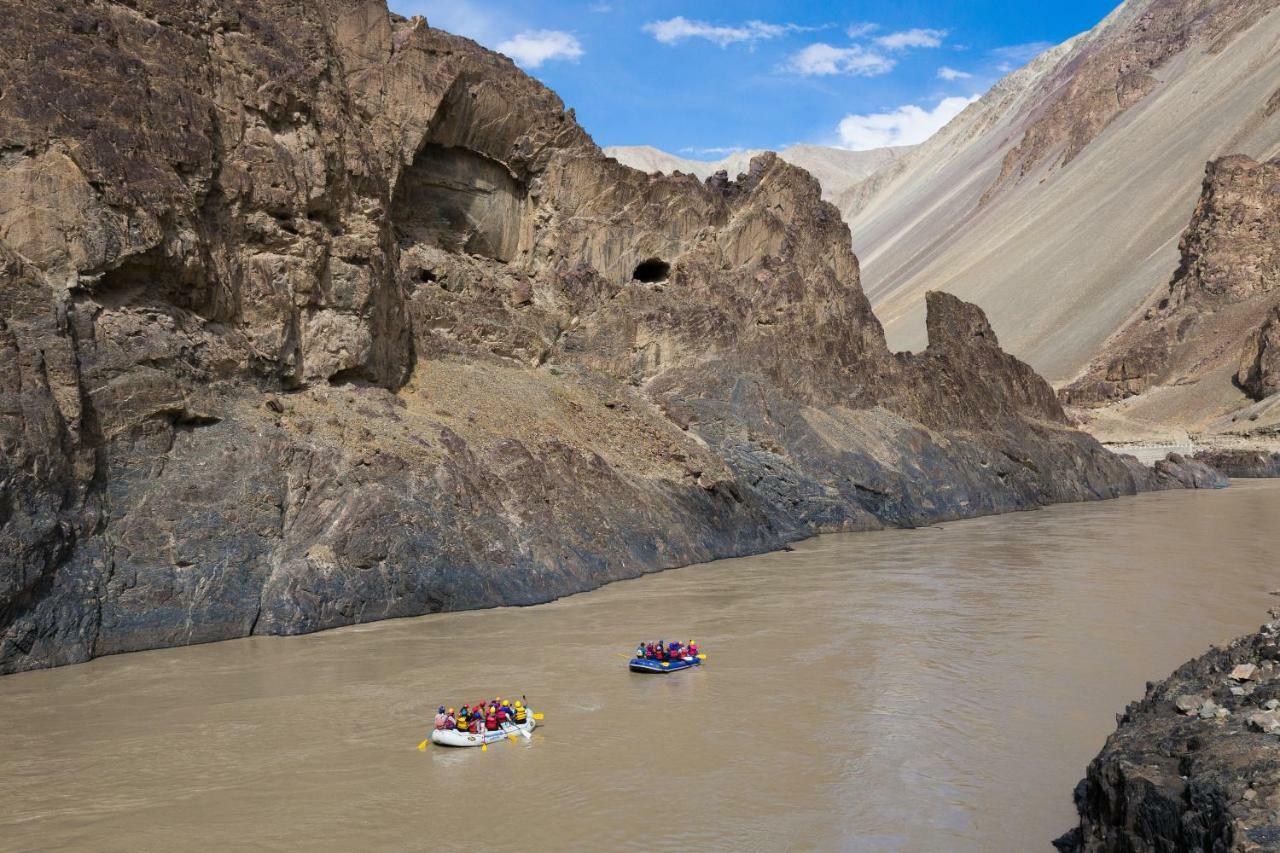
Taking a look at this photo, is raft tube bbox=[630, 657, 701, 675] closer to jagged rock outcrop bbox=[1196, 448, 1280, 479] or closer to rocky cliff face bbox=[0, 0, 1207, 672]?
rocky cliff face bbox=[0, 0, 1207, 672]

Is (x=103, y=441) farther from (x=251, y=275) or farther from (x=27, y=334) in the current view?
(x=251, y=275)

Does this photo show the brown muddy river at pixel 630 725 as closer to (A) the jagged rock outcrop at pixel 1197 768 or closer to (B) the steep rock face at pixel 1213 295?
(A) the jagged rock outcrop at pixel 1197 768

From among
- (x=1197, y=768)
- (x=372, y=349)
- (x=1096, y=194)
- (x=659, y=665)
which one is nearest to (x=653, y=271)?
(x=372, y=349)

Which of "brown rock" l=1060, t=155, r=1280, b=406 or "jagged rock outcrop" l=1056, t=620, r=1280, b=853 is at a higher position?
"brown rock" l=1060, t=155, r=1280, b=406

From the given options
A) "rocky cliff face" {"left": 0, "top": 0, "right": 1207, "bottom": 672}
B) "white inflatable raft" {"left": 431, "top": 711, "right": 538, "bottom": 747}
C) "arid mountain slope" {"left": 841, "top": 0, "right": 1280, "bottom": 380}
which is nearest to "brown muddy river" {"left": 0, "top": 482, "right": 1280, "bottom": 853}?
"white inflatable raft" {"left": 431, "top": 711, "right": 538, "bottom": 747}

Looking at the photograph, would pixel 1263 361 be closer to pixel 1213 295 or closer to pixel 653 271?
pixel 1213 295

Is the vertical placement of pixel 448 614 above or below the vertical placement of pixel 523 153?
below

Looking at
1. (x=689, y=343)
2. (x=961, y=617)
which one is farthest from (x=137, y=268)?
(x=689, y=343)

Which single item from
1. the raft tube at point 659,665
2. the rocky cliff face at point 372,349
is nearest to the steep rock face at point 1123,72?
the rocky cliff face at point 372,349
